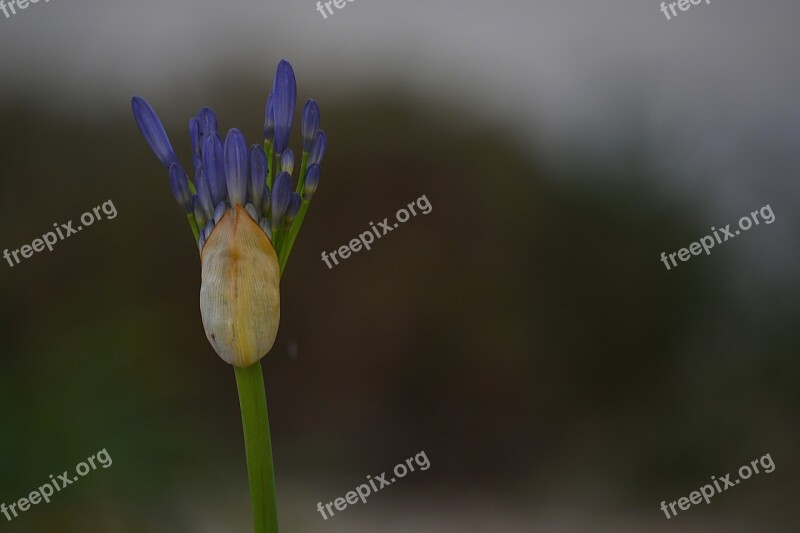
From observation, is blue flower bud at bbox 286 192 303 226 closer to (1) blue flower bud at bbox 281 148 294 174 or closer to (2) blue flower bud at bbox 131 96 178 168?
(1) blue flower bud at bbox 281 148 294 174

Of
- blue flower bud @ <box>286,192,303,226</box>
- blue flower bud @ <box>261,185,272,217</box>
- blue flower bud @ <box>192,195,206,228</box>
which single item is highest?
blue flower bud @ <box>192,195,206,228</box>

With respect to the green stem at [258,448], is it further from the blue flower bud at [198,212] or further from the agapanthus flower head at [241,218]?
the blue flower bud at [198,212]

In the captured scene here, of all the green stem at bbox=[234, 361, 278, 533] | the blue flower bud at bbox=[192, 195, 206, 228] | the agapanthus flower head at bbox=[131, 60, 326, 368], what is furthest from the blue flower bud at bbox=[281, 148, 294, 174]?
the green stem at bbox=[234, 361, 278, 533]

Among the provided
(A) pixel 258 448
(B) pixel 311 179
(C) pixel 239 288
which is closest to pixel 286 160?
(B) pixel 311 179

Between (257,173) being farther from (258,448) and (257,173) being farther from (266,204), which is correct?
(258,448)

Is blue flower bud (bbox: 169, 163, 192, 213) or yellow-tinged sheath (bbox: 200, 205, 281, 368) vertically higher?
blue flower bud (bbox: 169, 163, 192, 213)

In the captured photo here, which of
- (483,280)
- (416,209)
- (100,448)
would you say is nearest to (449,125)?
(416,209)
